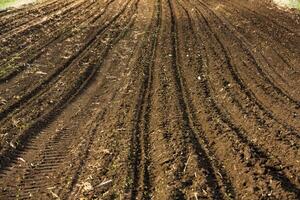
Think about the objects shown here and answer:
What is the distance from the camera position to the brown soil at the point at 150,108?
23.6 feet

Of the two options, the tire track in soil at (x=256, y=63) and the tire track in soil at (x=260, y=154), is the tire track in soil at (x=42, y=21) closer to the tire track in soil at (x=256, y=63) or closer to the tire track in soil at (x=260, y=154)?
the tire track in soil at (x=256, y=63)

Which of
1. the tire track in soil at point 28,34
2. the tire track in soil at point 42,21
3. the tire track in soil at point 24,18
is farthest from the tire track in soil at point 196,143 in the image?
the tire track in soil at point 24,18

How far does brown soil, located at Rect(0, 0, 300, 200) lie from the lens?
7.18 meters

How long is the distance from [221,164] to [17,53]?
781cm

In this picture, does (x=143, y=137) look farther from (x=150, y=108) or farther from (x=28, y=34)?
(x=28, y=34)

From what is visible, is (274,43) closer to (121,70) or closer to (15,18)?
(121,70)

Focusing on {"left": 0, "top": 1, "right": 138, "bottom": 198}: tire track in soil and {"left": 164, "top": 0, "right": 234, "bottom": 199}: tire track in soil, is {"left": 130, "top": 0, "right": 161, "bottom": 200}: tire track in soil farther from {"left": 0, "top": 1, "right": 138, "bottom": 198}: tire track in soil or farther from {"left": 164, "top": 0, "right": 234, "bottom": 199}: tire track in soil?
{"left": 0, "top": 1, "right": 138, "bottom": 198}: tire track in soil

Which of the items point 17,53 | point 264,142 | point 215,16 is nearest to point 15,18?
point 17,53

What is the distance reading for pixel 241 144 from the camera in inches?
315

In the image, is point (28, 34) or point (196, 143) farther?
point (28, 34)

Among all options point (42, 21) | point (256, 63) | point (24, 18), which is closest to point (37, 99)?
point (256, 63)

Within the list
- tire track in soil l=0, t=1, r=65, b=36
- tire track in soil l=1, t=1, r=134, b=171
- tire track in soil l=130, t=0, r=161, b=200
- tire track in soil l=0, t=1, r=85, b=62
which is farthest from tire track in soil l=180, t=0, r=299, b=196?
tire track in soil l=0, t=1, r=65, b=36

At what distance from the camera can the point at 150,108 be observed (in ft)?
31.6

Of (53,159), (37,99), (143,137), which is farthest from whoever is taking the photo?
(37,99)
